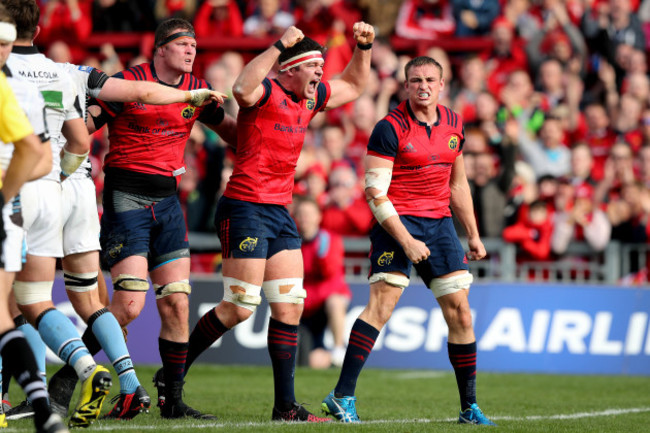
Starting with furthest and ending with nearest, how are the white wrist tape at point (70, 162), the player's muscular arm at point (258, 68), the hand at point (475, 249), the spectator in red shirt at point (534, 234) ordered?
Result: the spectator in red shirt at point (534, 234), the hand at point (475, 249), the player's muscular arm at point (258, 68), the white wrist tape at point (70, 162)

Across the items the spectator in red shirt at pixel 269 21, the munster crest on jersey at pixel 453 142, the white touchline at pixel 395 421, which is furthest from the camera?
the spectator in red shirt at pixel 269 21

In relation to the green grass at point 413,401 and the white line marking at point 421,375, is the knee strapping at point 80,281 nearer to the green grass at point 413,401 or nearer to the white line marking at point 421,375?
the green grass at point 413,401

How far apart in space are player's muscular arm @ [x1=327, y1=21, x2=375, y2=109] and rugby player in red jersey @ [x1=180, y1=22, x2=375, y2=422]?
0.49 m

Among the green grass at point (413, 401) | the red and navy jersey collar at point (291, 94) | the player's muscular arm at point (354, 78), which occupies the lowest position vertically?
the green grass at point (413, 401)

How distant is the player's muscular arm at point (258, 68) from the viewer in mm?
7570

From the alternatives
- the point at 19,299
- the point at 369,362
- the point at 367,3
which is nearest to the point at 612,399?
the point at 369,362

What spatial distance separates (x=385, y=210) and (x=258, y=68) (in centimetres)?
138

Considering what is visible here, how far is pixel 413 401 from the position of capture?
10.0m

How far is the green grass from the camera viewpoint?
7.50 meters

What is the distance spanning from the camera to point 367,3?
18766 millimetres

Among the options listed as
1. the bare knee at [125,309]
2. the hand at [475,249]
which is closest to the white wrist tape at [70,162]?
the bare knee at [125,309]

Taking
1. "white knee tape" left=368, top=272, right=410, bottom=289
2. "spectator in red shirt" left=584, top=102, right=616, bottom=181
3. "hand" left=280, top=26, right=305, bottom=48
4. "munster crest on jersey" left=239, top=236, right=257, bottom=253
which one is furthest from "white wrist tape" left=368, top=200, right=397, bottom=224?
"spectator in red shirt" left=584, top=102, right=616, bottom=181

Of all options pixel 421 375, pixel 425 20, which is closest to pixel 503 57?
pixel 425 20

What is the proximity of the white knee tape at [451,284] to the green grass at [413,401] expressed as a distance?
961mm
